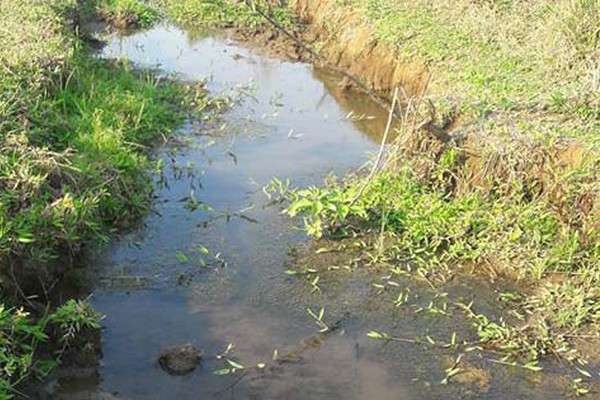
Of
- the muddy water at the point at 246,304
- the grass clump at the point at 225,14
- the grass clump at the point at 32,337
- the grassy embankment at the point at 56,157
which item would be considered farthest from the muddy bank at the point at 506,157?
the grass clump at the point at 225,14

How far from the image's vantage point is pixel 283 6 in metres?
14.4

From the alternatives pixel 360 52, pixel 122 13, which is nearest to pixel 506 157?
pixel 360 52

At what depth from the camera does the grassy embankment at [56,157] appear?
15.5 ft

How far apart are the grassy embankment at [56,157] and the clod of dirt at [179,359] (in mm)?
496

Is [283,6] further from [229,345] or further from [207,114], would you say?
[229,345]

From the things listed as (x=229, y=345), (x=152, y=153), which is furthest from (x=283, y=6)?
(x=229, y=345)

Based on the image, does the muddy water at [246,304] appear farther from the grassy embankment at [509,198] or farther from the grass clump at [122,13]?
the grass clump at [122,13]

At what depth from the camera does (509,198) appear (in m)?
6.38

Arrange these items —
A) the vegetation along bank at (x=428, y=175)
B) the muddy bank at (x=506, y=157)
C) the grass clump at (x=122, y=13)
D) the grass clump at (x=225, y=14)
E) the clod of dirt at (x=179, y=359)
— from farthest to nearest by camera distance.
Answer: the grass clump at (x=225, y=14) < the grass clump at (x=122, y=13) < the muddy bank at (x=506, y=157) < the vegetation along bank at (x=428, y=175) < the clod of dirt at (x=179, y=359)

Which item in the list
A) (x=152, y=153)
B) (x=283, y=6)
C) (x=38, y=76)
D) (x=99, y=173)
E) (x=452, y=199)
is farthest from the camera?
(x=283, y=6)

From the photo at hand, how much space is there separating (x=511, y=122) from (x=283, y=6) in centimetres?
831

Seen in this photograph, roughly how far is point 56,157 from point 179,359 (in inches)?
81.2

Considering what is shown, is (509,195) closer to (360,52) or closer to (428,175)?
(428,175)

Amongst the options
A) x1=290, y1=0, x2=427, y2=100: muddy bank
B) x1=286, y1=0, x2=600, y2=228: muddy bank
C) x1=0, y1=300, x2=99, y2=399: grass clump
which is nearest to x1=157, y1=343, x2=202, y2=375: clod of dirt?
x1=0, y1=300, x2=99, y2=399: grass clump
